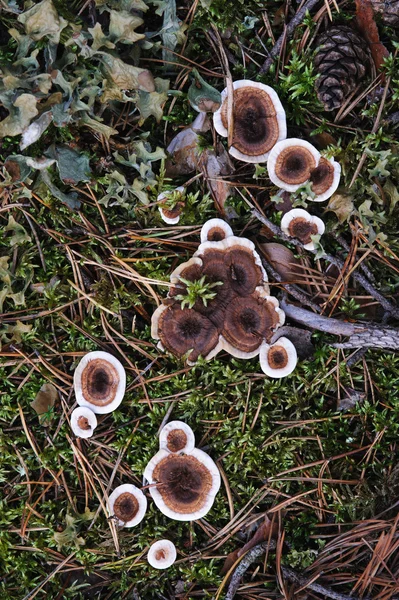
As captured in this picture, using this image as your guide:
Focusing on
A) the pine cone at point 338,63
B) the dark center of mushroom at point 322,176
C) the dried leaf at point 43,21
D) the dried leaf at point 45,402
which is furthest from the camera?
the dried leaf at point 45,402

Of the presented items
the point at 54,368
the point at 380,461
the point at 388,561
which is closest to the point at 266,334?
the point at 380,461

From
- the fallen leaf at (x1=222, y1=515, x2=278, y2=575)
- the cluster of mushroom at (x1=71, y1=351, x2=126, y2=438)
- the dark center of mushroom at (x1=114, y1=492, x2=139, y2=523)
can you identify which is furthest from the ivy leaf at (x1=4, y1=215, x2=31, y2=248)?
the fallen leaf at (x1=222, y1=515, x2=278, y2=575)

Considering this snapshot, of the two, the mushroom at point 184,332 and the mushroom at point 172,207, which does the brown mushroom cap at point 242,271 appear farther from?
the mushroom at point 172,207

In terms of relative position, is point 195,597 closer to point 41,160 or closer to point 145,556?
point 145,556

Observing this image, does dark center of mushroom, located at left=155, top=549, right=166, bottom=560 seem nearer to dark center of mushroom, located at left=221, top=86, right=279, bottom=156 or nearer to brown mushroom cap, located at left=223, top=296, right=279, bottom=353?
brown mushroom cap, located at left=223, top=296, right=279, bottom=353

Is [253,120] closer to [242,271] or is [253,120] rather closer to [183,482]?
[242,271]

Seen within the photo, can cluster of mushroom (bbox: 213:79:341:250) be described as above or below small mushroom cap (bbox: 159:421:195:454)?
above

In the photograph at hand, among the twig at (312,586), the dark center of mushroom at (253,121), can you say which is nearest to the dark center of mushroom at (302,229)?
the dark center of mushroom at (253,121)
